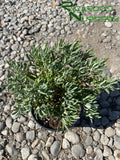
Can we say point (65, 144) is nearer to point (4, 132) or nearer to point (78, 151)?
point (78, 151)

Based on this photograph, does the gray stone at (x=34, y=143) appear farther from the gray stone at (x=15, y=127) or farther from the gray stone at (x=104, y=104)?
the gray stone at (x=104, y=104)

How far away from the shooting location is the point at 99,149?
2.55m

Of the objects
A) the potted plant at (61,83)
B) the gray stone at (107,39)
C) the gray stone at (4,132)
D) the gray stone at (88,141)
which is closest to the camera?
the potted plant at (61,83)

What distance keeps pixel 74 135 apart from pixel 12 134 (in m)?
0.91

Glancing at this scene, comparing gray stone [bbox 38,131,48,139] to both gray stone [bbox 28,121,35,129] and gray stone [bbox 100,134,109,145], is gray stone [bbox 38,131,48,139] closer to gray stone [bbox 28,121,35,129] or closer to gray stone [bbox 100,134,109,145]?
gray stone [bbox 28,121,35,129]

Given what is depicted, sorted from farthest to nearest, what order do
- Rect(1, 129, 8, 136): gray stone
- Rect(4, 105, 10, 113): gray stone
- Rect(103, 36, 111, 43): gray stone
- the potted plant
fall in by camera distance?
Rect(103, 36, 111, 43): gray stone < Rect(4, 105, 10, 113): gray stone < Rect(1, 129, 8, 136): gray stone < the potted plant

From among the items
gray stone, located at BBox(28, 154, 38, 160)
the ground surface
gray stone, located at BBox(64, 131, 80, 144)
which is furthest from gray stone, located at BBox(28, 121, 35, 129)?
gray stone, located at BBox(64, 131, 80, 144)

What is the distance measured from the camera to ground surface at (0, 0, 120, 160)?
255 cm

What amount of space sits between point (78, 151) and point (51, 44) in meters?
2.11

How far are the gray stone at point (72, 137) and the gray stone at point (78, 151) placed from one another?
0.22 feet

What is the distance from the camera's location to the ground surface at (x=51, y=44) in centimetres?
255

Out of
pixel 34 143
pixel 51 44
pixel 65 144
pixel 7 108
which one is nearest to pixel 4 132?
pixel 7 108

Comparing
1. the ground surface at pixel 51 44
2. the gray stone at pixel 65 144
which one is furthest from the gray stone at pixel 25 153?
the gray stone at pixel 65 144

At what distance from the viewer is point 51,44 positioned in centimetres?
370
